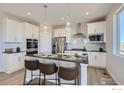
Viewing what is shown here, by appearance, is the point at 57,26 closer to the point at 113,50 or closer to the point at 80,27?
the point at 80,27

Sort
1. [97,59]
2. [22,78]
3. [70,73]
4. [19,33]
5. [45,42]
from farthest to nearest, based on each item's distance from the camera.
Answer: [45,42]
[97,59]
[19,33]
[22,78]
[70,73]

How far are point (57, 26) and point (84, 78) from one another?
237 inches

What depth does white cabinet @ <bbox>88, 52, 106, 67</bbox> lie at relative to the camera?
5559 millimetres

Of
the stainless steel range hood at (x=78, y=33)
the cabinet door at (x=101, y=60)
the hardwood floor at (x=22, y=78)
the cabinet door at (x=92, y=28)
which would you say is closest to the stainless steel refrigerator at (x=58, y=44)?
the stainless steel range hood at (x=78, y=33)

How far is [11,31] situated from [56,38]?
3.64 metres

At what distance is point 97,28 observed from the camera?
596cm

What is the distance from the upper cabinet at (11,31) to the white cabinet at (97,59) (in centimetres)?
390

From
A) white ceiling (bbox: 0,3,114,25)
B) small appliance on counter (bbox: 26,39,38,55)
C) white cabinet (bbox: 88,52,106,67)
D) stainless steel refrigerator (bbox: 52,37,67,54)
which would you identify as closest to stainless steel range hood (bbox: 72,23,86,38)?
stainless steel refrigerator (bbox: 52,37,67,54)

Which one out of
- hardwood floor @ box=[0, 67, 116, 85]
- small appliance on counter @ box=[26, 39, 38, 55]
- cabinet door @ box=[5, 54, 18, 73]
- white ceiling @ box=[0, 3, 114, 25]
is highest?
white ceiling @ box=[0, 3, 114, 25]

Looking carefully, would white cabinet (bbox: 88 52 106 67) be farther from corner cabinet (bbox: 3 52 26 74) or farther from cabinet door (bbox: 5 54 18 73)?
cabinet door (bbox: 5 54 18 73)

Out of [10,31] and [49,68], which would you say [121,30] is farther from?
[10,31]

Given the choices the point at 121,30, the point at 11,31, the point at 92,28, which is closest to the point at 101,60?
the point at 92,28
